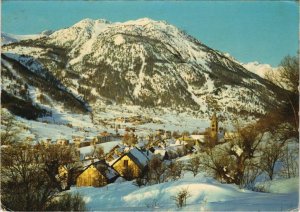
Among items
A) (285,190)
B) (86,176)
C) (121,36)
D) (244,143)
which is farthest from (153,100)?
(121,36)

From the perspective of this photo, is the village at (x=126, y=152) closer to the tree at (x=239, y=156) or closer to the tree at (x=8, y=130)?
the tree at (x=239, y=156)

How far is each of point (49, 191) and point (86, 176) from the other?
7002mm

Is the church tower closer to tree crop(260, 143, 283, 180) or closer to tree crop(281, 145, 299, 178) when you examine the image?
tree crop(260, 143, 283, 180)

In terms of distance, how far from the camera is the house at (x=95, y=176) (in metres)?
17.9

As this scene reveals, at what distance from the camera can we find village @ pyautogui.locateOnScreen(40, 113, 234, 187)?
18.9 meters

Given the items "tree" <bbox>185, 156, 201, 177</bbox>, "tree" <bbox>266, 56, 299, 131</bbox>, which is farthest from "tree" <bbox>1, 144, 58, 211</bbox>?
"tree" <bbox>185, 156, 201, 177</bbox>

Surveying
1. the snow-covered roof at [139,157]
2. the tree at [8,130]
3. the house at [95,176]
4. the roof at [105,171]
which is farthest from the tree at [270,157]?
the snow-covered roof at [139,157]

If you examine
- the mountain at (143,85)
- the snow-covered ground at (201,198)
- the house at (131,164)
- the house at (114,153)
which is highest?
the mountain at (143,85)

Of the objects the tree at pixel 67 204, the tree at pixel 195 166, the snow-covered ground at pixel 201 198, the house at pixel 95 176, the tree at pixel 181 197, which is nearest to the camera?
the snow-covered ground at pixel 201 198

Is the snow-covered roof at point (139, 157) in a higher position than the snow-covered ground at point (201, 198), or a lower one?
higher

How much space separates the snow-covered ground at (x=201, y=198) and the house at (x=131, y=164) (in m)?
11.8

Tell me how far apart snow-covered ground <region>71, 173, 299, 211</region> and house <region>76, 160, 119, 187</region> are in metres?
4.38

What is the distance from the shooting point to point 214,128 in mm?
22375

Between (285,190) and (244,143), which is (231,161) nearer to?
(244,143)
